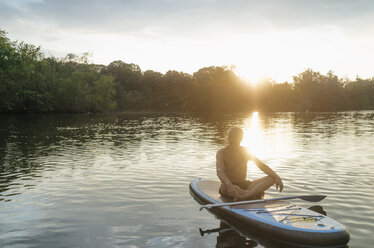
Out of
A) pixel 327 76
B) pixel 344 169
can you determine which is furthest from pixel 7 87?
pixel 327 76

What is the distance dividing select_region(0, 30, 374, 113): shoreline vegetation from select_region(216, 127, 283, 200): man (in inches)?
2668

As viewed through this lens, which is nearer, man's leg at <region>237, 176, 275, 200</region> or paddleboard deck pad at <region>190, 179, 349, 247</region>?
paddleboard deck pad at <region>190, 179, 349, 247</region>

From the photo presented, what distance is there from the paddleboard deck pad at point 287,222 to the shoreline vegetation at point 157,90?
226 feet

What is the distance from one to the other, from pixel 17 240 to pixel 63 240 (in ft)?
3.36

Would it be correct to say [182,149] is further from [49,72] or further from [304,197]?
[49,72]

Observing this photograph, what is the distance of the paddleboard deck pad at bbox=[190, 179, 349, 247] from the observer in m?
6.79

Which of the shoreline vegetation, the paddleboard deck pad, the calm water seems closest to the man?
the paddleboard deck pad

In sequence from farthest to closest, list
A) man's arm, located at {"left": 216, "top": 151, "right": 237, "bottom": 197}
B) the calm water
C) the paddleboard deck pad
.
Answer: man's arm, located at {"left": 216, "top": 151, "right": 237, "bottom": 197} < the calm water < the paddleboard deck pad

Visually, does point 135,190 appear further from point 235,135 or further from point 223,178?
point 235,135

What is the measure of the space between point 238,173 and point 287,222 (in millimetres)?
2264

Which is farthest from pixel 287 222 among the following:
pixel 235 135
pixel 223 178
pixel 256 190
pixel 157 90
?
pixel 157 90

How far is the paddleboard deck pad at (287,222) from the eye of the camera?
6.79m

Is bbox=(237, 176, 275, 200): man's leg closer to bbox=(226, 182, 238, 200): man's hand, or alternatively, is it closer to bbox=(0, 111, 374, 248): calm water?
bbox=(226, 182, 238, 200): man's hand

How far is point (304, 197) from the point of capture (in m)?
9.02
